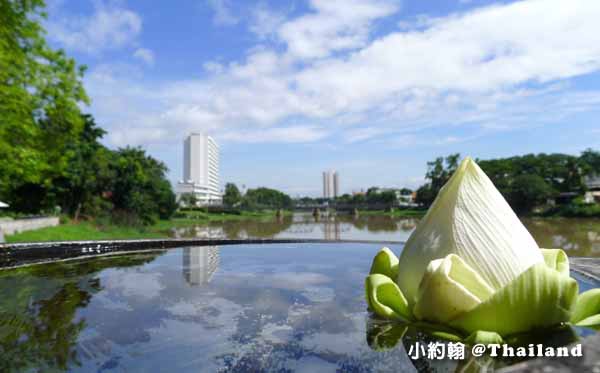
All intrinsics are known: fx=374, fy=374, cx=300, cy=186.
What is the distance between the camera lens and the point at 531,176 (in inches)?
2447

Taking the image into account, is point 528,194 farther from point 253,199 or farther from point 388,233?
point 253,199

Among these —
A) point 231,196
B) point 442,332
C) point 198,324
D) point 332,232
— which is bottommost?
point 332,232

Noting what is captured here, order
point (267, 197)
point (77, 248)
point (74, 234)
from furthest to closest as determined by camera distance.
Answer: point (267, 197) < point (74, 234) < point (77, 248)

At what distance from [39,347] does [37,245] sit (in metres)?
4.15

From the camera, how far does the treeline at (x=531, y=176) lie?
59.3 metres

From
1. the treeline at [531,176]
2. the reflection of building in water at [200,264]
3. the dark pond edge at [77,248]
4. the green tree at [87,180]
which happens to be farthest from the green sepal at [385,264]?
the treeline at [531,176]

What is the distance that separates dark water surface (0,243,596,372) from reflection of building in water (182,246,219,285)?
0.03m

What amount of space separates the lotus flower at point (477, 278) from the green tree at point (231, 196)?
88.7 meters

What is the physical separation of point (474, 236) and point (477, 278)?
0.20m

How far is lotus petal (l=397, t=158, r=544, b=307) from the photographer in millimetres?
1690

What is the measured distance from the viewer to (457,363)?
157 cm

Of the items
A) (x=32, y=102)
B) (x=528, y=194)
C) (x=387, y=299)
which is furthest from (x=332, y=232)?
(x=528, y=194)

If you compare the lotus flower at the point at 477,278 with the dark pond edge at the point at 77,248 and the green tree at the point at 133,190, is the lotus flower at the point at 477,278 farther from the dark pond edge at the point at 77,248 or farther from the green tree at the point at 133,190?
the green tree at the point at 133,190

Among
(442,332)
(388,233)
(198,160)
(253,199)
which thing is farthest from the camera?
(198,160)
